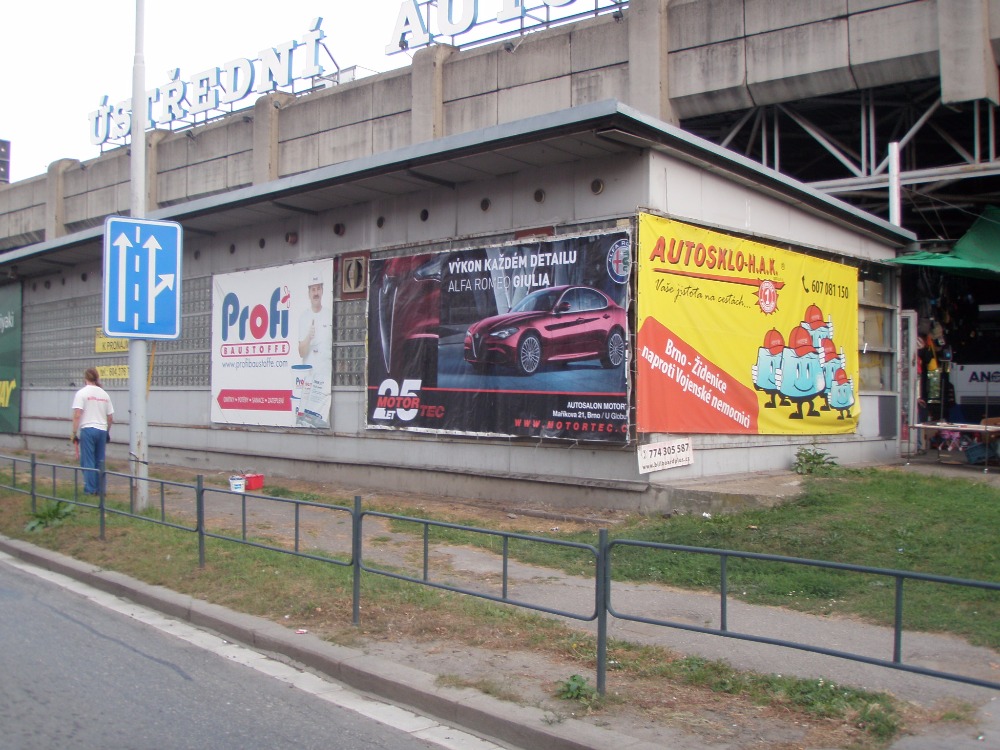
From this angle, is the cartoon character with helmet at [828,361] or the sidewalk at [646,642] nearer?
the sidewalk at [646,642]

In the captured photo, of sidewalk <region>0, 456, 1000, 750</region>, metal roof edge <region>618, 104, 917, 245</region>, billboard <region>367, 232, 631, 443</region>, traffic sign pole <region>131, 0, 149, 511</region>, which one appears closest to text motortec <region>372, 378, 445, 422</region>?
billboard <region>367, 232, 631, 443</region>

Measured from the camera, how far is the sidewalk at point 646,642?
16.8 feet

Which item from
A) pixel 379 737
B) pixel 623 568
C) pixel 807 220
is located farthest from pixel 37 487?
pixel 807 220

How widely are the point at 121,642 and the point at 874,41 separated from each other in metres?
18.4

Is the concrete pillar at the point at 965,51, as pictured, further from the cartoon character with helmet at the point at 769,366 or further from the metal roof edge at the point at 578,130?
the cartoon character with helmet at the point at 769,366

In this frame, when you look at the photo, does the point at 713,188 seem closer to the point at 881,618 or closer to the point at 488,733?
the point at 881,618

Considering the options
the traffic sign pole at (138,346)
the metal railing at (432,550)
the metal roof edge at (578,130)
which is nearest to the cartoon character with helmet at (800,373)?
the metal roof edge at (578,130)

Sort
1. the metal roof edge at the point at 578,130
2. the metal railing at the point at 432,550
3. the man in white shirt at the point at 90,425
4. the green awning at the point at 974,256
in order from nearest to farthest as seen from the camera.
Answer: the metal railing at the point at 432,550 → the metal roof edge at the point at 578,130 → the man in white shirt at the point at 90,425 → the green awning at the point at 974,256

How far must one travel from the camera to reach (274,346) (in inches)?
699

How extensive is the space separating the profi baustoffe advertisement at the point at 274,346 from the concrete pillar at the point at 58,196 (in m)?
22.9

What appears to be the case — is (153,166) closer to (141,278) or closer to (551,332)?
(141,278)

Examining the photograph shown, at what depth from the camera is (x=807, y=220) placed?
1551 centimetres

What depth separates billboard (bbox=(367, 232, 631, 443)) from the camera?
41.2ft

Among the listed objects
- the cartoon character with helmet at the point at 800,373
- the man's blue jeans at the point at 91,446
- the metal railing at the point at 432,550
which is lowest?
the metal railing at the point at 432,550
